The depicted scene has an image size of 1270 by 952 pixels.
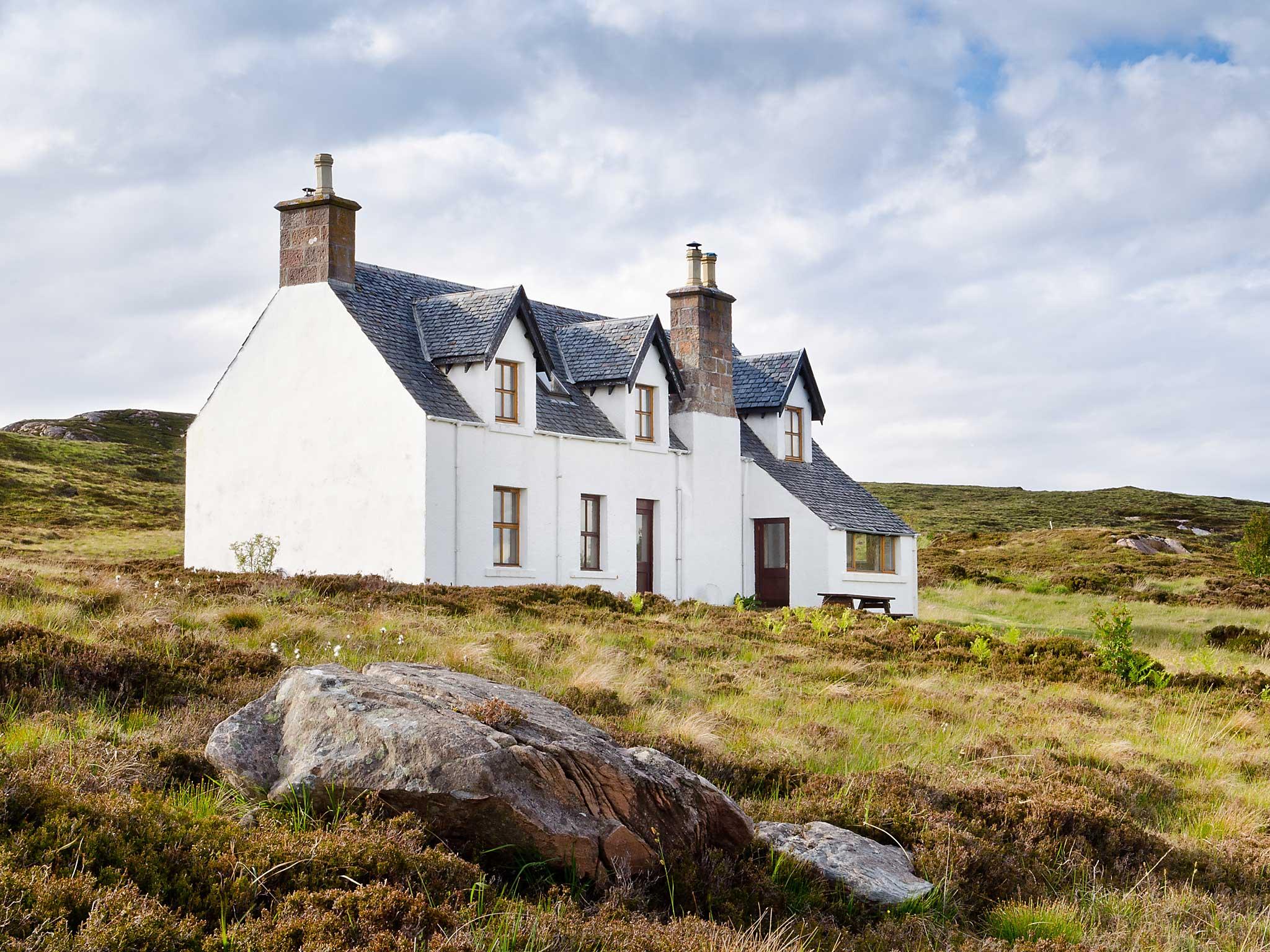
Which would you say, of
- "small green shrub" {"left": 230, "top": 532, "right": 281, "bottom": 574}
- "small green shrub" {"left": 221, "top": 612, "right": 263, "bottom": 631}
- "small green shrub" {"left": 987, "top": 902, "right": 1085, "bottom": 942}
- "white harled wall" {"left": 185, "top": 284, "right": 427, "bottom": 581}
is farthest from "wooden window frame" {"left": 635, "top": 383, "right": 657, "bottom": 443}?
"small green shrub" {"left": 987, "top": 902, "right": 1085, "bottom": 942}

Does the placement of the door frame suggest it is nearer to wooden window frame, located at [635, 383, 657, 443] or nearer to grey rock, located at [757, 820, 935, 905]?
wooden window frame, located at [635, 383, 657, 443]

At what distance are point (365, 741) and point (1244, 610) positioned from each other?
33.3m

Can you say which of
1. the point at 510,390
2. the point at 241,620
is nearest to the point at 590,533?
the point at 510,390

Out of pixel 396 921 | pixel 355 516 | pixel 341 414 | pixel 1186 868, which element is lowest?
pixel 1186 868

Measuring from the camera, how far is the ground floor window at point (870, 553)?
101ft

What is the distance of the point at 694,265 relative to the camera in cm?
2992

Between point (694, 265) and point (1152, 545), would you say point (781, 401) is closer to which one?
point (694, 265)

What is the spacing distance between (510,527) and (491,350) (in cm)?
375

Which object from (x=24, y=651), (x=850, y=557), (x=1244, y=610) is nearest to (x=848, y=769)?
(x=24, y=651)

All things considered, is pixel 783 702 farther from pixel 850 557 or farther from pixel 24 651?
pixel 850 557

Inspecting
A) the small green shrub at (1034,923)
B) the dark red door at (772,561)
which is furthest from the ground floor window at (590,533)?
the small green shrub at (1034,923)

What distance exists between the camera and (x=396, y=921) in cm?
505

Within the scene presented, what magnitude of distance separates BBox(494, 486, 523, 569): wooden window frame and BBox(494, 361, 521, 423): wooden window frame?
148cm

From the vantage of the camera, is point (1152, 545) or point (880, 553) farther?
point (1152, 545)
